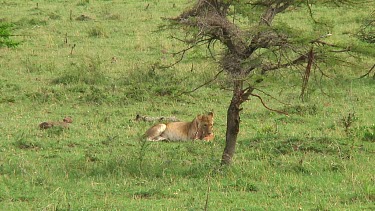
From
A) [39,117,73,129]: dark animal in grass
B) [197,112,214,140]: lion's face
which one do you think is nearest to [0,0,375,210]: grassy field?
[39,117,73,129]: dark animal in grass

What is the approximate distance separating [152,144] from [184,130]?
97 cm

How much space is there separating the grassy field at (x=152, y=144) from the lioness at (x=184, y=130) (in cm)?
25

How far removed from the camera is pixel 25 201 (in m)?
7.78

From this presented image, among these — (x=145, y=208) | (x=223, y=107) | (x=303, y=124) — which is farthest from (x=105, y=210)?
(x=223, y=107)

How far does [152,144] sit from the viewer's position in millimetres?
10992

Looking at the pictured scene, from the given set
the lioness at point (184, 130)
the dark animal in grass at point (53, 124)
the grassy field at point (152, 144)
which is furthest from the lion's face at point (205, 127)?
the dark animal in grass at point (53, 124)

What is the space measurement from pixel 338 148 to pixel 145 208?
3.46 metres

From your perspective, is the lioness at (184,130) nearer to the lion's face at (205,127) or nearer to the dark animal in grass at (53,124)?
the lion's face at (205,127)

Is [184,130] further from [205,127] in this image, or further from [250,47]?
[250,47]

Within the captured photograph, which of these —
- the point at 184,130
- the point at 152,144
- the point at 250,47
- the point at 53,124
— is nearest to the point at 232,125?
the point at 250,47

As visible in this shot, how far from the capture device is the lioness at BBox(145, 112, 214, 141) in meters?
11.5

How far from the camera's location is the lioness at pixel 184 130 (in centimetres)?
1145

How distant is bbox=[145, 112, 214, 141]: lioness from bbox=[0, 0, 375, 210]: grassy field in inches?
9.9

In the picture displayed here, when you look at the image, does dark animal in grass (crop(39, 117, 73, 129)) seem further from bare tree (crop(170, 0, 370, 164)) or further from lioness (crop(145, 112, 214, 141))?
bare tree (crop(170, 0, 370, 164))
